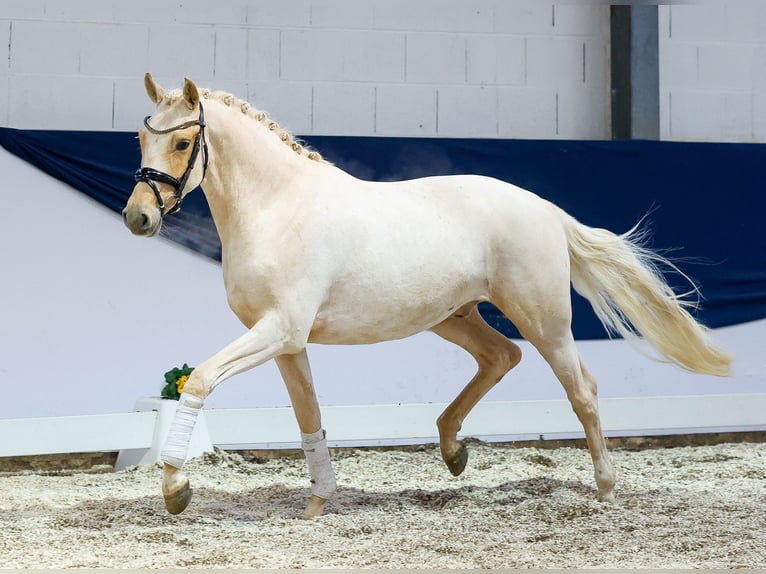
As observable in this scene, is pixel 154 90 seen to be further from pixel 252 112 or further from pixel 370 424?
pixel 370 424

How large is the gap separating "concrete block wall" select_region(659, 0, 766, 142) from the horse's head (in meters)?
3.91

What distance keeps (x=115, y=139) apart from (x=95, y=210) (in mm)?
398

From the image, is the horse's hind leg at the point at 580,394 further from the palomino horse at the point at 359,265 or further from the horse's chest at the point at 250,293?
the horse's chest at the point at 250,293

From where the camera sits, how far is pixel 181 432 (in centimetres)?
295

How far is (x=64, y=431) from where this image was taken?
4578 mm

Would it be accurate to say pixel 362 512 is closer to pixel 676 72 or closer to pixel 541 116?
pixel 541 116

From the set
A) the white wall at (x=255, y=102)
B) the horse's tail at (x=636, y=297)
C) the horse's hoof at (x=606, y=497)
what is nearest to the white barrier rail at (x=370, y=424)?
the white wall at (x=255, y=102)

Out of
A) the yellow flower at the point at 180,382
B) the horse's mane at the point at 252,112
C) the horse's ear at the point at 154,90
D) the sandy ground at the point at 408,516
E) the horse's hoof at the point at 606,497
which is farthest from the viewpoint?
the yellow flower at the point at 180,382

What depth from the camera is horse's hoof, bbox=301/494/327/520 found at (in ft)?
11.1

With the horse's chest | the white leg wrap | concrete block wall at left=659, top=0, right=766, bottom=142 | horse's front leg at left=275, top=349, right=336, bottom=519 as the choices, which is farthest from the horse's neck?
concrete block wall at left=659, top=0, right=766, bottom=142

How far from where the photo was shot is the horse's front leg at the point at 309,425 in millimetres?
3412

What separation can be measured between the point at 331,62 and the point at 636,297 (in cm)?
272

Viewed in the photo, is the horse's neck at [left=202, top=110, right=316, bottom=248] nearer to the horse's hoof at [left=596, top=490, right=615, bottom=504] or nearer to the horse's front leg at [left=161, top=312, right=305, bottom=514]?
the horse's front leg at [left=161, top=312, right=305, bottom=514]

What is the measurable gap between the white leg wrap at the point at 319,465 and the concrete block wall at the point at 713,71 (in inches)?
147
